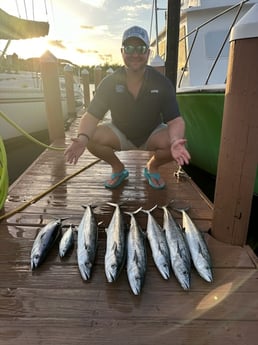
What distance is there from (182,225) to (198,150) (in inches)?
97.2

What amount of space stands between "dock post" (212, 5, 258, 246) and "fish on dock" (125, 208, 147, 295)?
597 millimetres

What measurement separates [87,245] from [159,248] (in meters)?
0.48

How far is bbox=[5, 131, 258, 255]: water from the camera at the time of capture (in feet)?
11.9

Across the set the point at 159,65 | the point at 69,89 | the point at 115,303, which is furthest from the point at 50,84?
the point at 69,89

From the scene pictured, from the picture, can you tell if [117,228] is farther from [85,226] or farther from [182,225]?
[182,225]

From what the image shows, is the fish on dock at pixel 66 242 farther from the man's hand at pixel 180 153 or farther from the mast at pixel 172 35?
the mast at pixel 172 35

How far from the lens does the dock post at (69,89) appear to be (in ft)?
32.9

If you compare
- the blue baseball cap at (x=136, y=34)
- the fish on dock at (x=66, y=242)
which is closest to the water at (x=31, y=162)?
the fish on dock at (x=66, y=242)

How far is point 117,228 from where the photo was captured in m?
2.13

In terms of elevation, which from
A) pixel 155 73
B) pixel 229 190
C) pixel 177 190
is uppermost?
pixel 155 73

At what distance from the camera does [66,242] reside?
2047 millimetres

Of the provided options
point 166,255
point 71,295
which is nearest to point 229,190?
point 166,255

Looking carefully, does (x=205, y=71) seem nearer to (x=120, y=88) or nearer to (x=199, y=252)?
(x=120, y=88)

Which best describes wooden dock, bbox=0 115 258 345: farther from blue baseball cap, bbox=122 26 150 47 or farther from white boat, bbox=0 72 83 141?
white boat, bbox=0 72 83 141
